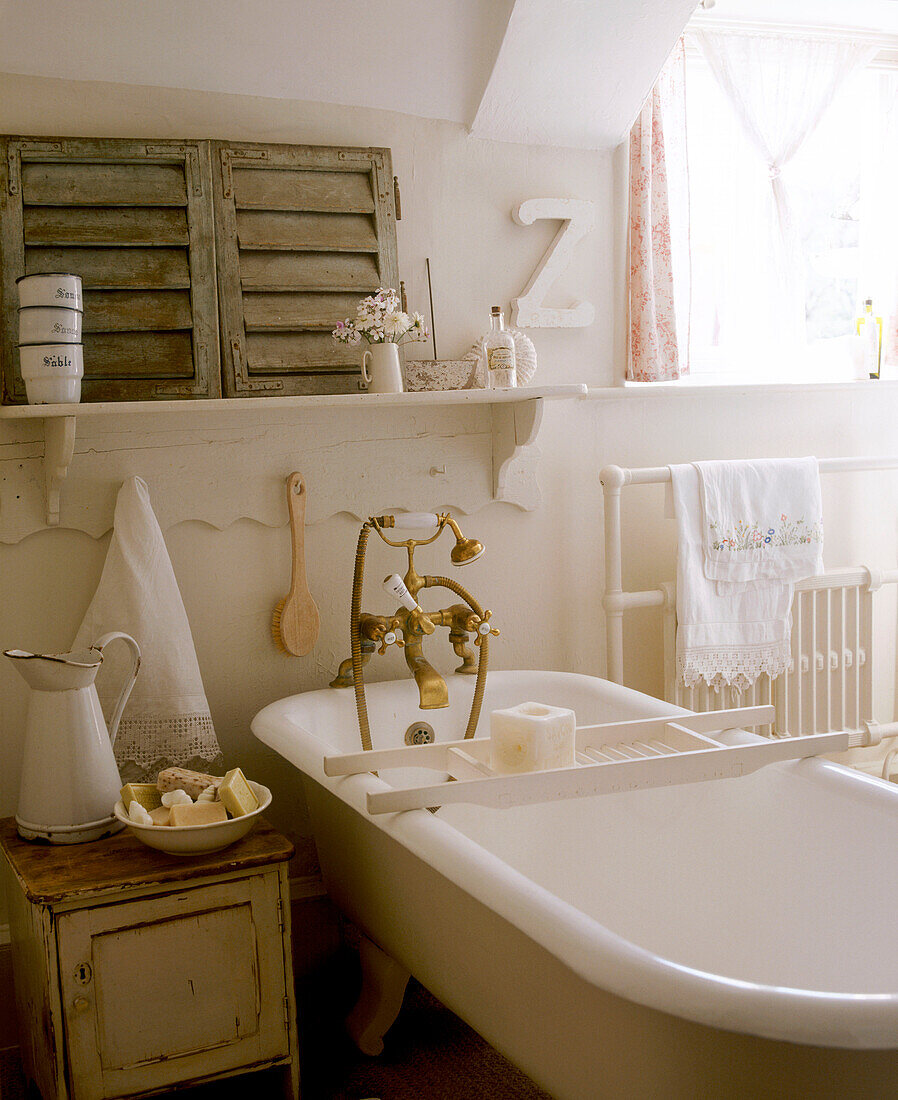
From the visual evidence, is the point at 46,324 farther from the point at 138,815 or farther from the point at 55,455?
the point at 138,815

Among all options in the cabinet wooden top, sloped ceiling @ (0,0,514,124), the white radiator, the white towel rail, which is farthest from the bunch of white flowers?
the white radiator

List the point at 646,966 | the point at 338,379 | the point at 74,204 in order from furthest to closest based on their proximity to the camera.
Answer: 1. the point at 338,379
2. the point at 74,204
3. the point at 646,966

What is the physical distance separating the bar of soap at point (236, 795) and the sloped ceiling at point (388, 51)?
1.29m

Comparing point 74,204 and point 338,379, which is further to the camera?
point 338,379

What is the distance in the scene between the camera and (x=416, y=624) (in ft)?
6.66

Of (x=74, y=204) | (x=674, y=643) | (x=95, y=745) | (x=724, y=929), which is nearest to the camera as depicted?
(x=724, y=929)

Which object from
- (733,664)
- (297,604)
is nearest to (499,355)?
(297,604)

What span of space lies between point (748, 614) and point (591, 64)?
120cm

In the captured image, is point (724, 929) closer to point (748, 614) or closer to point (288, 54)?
point (748, 614)

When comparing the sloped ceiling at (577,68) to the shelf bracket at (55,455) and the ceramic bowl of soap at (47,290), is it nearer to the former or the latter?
the ceramic bowl of soap at (47,290)

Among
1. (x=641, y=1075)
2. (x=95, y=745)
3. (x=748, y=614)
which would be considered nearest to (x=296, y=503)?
(x=95, y=745)

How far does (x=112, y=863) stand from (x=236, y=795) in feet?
0.69

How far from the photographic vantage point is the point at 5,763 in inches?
79.7

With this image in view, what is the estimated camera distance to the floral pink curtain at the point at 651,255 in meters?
2.37
